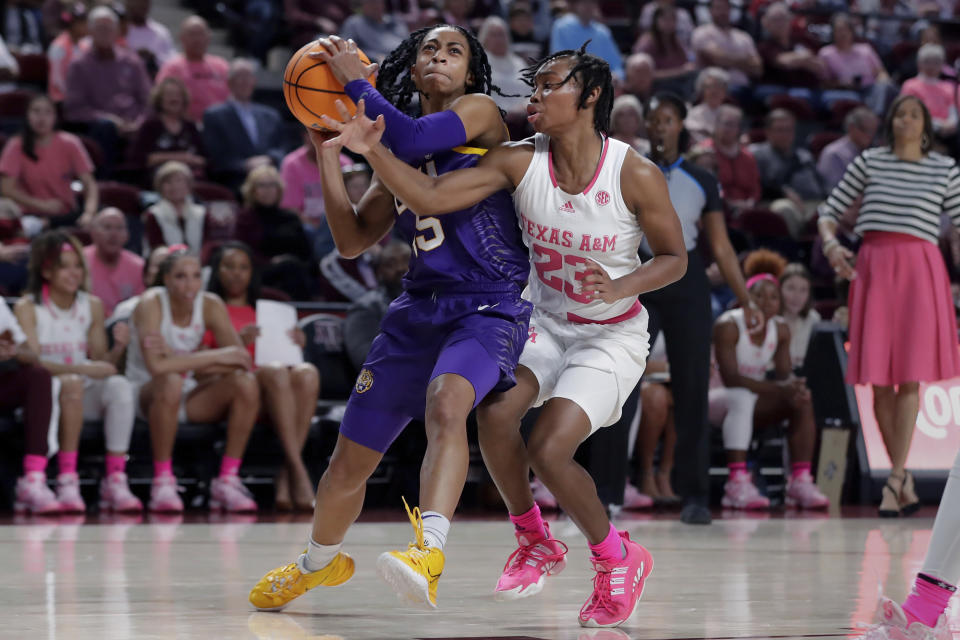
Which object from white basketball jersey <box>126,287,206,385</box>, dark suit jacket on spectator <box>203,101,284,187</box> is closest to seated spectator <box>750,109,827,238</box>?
dark suit jacket on spectator <box>203,101,284,187</box>

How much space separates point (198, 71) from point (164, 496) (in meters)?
4.48

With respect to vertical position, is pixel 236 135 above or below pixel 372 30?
below

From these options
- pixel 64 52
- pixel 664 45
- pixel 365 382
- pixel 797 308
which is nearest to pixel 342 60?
pixel 365 382

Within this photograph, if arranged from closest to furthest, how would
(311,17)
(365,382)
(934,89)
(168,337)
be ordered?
(365,382) → (168,337) → (311,17) → (934,89)

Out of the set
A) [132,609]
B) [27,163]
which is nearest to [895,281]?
[132,609]

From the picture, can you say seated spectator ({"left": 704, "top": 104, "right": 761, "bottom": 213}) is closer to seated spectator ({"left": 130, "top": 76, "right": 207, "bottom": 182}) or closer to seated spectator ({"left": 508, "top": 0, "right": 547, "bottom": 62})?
seated spectator ({"left": 508, "top": 0, "right": 547, "bottom": 62})

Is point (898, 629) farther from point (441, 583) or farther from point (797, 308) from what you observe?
point (797, 308)

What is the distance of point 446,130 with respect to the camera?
136 inches

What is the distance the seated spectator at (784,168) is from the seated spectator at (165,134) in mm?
4778

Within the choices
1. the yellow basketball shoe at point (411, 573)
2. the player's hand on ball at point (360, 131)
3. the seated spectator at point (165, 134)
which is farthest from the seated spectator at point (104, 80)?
the yellow basketball shoe at point (411, 573)

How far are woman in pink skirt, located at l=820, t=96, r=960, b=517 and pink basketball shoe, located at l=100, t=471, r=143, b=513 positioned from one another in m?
3.76

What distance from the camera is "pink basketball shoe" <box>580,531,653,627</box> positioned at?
11.2 ft

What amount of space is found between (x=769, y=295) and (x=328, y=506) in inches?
196

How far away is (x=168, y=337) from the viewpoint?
720 cm
